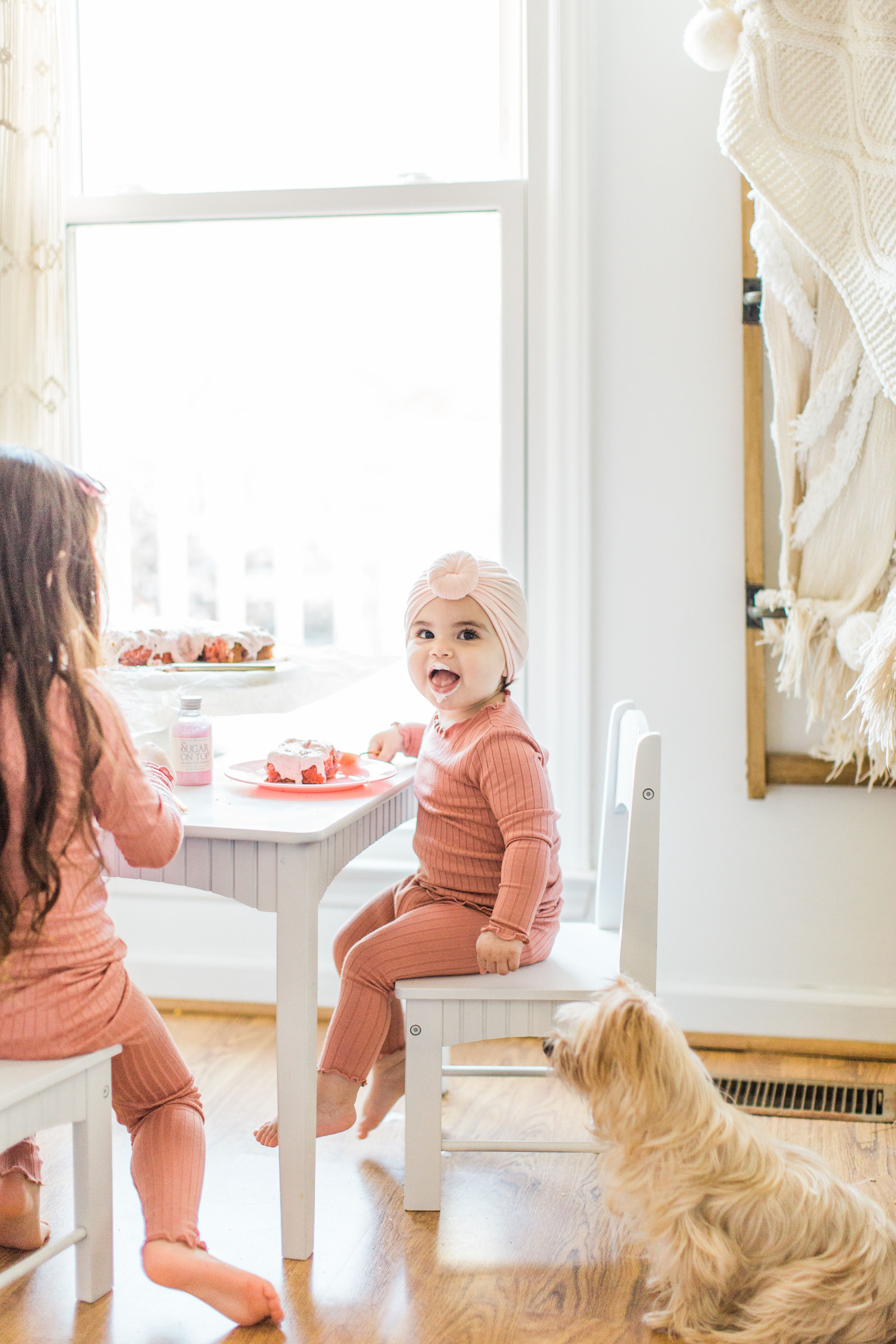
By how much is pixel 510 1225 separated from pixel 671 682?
1.05 meters

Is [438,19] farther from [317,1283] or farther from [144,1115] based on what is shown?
[317,1283]

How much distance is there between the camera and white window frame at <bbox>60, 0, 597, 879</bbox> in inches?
87.4

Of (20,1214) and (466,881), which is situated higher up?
(466,881)

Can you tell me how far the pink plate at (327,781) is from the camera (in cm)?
171

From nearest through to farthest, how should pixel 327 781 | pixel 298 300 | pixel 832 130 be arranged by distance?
pixel 327 781 < pixel 832 130 < pixel 298 300

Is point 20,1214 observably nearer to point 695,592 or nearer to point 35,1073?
point 35,1073

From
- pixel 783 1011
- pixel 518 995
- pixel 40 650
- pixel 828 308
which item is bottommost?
pixel 783 1011

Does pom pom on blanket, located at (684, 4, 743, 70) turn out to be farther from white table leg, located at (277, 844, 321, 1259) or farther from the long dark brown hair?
white table leg, located at (277, 844, 321, 1259)

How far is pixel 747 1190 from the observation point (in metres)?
1.33

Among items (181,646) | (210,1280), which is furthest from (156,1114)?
(181,646)

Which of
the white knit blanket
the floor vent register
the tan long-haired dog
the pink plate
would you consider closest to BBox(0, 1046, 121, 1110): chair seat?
the pink plate

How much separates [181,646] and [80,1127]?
79 cm

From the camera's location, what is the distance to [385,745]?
198 centimetres

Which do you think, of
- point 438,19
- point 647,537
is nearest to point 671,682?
point 647,537
